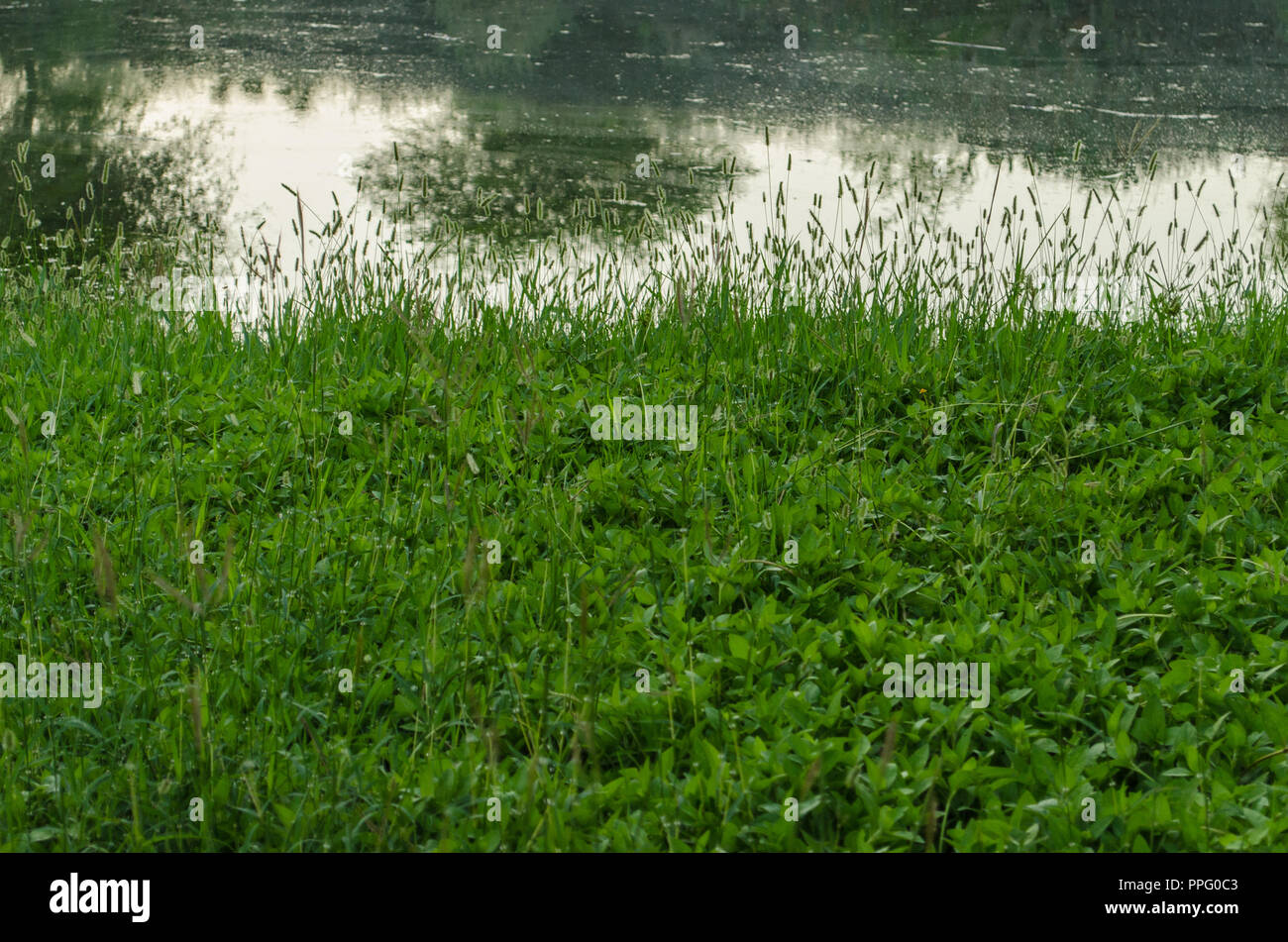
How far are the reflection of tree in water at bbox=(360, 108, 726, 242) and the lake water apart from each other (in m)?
0.03

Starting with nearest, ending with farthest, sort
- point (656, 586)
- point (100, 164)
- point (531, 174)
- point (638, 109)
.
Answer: point (656, 586) → point (531, 174) → point (100, 164) → point (638, 109)

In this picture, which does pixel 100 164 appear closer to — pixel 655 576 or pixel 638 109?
pixel 638 109

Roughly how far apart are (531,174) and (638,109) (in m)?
2.20

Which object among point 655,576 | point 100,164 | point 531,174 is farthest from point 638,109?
point 655,576

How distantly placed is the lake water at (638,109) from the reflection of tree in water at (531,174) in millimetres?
30

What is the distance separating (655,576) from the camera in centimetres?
267

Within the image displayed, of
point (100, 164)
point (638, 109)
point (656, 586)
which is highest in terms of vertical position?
point (638, 109)

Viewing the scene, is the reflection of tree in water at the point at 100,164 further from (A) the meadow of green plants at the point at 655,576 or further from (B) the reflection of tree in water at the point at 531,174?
(A) the meadow of green plants at the point at 655,576

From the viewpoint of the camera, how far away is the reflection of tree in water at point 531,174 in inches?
251

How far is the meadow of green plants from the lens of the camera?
2.01 metres

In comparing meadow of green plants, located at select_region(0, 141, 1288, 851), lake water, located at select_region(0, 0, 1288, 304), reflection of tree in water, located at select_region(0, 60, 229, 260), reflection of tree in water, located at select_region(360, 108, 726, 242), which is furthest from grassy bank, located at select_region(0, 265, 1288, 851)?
reflection of tree in water, located at select_region(0, 60, 229, 260)

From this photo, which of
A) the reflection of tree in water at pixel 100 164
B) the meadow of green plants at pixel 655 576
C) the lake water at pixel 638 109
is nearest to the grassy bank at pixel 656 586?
the meadow of green plants at pixel 655 576

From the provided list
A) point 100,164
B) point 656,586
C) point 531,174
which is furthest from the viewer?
point 100,164
